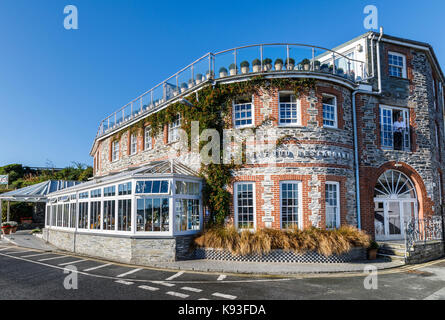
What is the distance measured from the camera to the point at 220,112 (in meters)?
13.9

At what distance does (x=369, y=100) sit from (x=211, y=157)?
7.78 meters

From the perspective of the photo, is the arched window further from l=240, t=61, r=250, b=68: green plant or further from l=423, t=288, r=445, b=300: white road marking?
l=240, t=61, r=250, b=68: green plant

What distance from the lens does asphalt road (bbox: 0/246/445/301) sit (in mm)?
7328


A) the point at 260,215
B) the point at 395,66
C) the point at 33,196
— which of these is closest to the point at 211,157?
the point at 260,215

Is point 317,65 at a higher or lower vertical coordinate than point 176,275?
higher

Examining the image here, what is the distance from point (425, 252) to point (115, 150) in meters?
18.7

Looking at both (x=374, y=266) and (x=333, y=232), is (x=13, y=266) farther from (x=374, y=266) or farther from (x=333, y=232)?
(x=374, y=266)

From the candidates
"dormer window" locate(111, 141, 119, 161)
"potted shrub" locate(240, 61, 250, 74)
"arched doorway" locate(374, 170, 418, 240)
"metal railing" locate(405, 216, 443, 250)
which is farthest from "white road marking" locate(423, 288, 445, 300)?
"dormer window" locate(111, 141, 119, 161)

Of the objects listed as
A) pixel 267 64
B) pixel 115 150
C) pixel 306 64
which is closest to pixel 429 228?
pixel 306 64

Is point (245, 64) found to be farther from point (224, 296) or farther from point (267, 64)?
point (224, 296)

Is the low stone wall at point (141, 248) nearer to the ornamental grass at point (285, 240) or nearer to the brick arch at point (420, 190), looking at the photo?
the ornamental grass at point (285, 240)

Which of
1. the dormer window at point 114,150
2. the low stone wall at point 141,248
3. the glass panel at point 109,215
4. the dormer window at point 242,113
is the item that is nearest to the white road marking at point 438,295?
the low stone wall at point 141,248

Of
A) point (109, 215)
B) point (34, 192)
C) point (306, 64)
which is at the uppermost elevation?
point (306, 64)

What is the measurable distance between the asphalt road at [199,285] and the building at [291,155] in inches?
94.5
